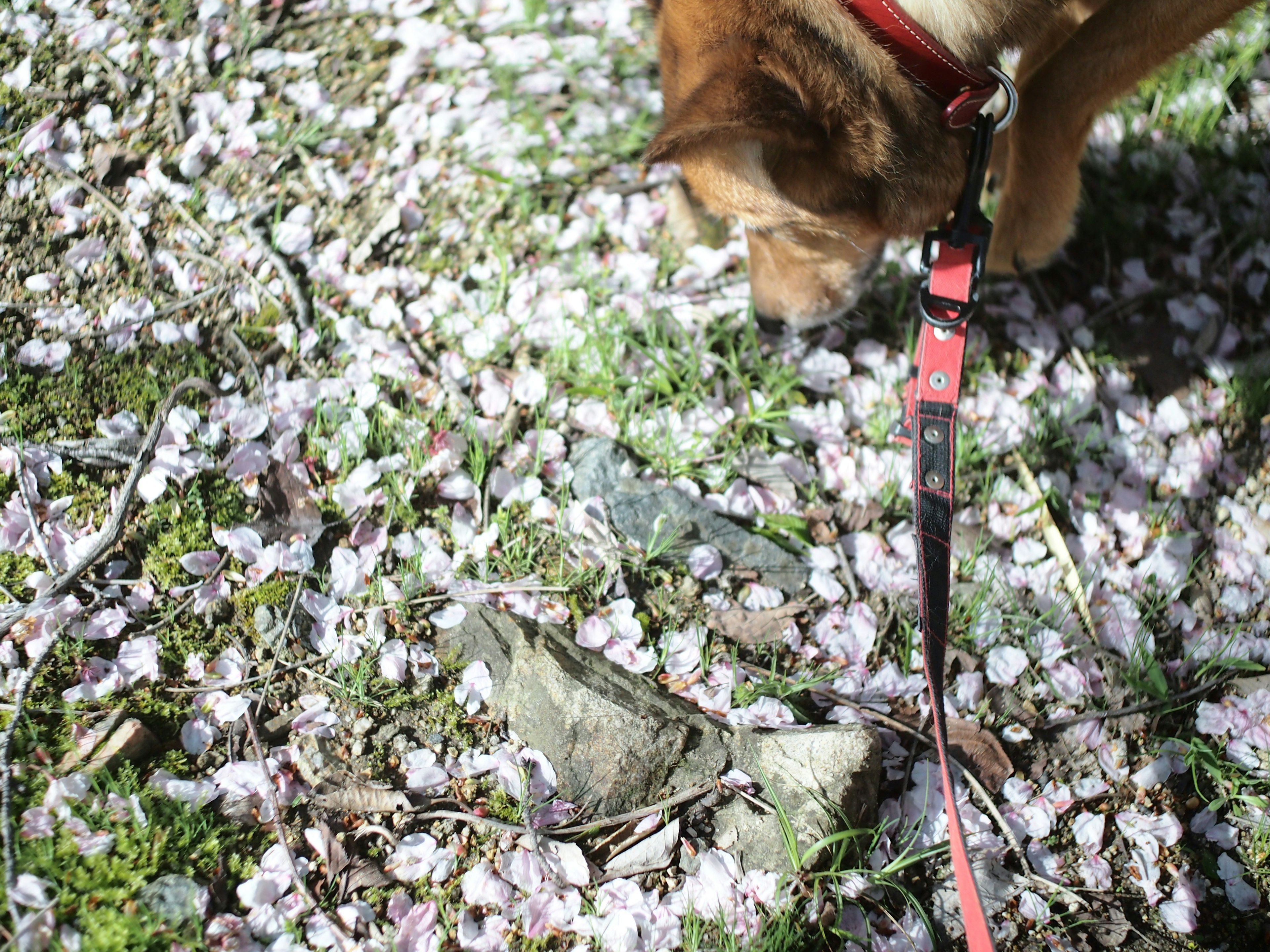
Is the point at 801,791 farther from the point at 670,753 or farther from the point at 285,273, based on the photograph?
the point at 285,273

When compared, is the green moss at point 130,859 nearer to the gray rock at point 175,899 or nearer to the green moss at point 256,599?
the gray rock at point 175,899

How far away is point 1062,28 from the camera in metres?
2.68

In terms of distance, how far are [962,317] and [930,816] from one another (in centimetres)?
132

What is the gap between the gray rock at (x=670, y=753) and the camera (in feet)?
6.48

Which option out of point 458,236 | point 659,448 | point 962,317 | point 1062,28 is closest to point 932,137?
point 962,317

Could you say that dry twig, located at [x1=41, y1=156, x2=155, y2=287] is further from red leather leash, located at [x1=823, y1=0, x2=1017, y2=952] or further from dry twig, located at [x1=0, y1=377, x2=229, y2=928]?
red leather leash, located at [x1=823, y1=0, x2=1017, y2=952]

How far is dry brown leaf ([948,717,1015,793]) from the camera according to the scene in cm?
221

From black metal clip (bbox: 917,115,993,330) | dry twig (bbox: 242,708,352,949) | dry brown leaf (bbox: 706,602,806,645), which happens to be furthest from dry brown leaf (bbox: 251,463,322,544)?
black metal clip (bbox: 917,115,993,330)

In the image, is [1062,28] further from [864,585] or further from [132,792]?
[132,792]

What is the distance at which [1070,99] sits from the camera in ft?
8.75

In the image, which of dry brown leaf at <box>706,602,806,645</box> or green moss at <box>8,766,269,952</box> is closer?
green moss at <box>8,766,269,952</box>

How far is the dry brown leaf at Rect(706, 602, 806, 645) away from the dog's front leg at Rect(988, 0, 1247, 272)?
174 cm

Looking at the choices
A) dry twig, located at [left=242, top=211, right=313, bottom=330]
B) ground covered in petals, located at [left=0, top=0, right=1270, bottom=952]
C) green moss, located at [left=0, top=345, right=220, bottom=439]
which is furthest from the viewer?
dry twig, located at [left=242, top=211, right=313, bottom=330]

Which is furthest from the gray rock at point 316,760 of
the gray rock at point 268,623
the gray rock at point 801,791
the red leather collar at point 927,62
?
the red leather collar at point 927,62
